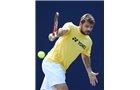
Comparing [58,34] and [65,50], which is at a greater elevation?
[58,34]

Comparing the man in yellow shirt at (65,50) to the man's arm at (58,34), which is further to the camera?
the man in yellow shirt at (65,50)

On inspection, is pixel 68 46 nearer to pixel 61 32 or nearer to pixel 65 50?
pixel 65 50

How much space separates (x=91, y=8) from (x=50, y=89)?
3.14 metres

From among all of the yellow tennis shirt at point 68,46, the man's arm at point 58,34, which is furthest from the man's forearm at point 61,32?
the yellow tennis shirt at point 68,46

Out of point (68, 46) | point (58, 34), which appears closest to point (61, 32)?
point (58, 34)

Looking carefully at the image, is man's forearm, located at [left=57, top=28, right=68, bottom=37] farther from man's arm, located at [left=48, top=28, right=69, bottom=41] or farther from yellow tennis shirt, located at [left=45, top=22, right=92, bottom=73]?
yellow tennis shirt, located at [left=45, top=22, right=92, bottom=73]

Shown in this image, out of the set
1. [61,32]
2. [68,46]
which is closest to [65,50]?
[68,46]

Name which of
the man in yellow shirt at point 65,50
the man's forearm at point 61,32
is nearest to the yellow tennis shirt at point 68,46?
the man in yellow shirt at point 65,50

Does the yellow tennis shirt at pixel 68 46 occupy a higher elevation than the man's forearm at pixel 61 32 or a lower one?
lower

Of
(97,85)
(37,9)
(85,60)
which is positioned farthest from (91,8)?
(85,60)

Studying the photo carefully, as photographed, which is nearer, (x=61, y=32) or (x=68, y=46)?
(x=61, y=32)

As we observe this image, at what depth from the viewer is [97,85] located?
7.97m

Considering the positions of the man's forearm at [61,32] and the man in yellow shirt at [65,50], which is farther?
the man in yellow shirt at [65,50]

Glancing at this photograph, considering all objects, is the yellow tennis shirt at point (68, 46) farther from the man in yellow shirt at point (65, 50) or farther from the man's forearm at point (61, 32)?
the man's forearm at point (61, 32)
